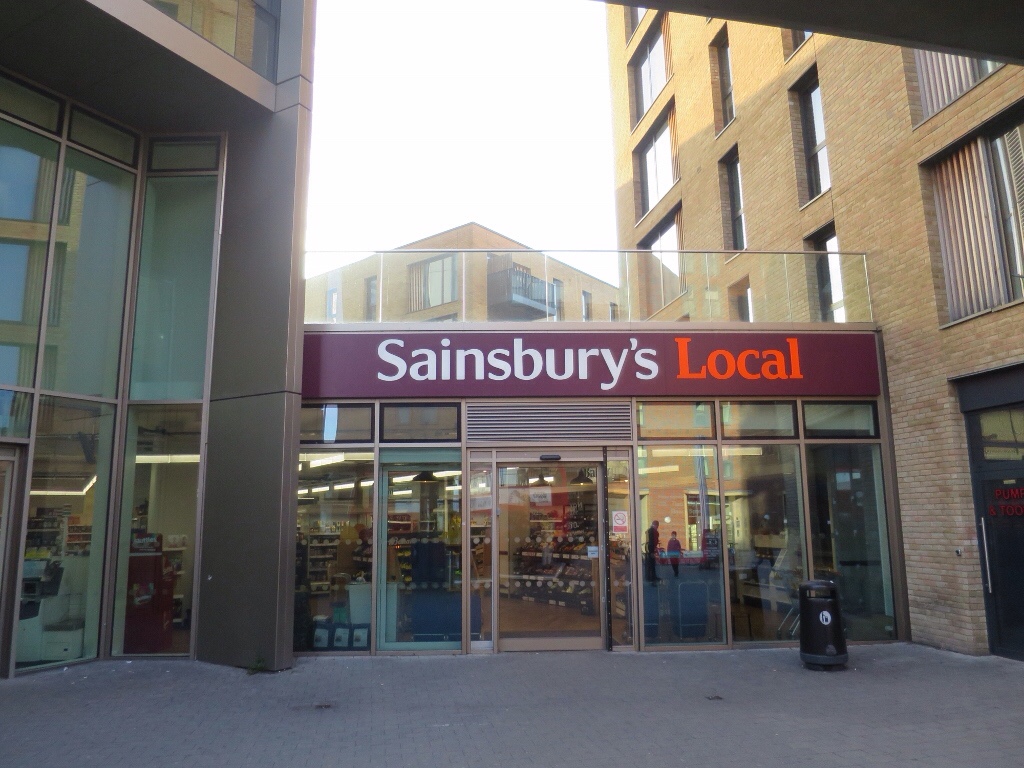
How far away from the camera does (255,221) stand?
417 inches

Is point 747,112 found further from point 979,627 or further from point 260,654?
point 260,654

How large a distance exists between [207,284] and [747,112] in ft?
34.9

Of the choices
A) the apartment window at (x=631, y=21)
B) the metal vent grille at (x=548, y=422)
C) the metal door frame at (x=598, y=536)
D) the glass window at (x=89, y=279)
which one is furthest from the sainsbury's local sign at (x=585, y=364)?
the apartment window at (x=631, y=21)

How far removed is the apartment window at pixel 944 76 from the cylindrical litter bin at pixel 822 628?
635 centimetres

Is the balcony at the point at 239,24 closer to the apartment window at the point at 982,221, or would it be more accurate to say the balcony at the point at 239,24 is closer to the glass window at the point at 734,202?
the apartment window at the point at 982,221

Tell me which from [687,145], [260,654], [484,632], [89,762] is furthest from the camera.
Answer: [687,145]

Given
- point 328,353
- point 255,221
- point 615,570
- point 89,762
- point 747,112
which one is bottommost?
point 89,762

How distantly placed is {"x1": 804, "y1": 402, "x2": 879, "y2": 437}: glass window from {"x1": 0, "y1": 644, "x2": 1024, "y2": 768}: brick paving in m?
2.89

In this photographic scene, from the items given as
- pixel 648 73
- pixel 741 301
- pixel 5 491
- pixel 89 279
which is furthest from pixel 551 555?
pixel 648 73

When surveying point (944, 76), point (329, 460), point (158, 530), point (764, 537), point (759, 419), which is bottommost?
point (764, 537)

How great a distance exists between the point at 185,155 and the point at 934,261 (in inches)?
397

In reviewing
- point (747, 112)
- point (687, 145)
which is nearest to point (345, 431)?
point (747, 112)

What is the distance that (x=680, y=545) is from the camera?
10.8 m

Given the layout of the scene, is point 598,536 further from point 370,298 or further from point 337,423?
point 370,298
